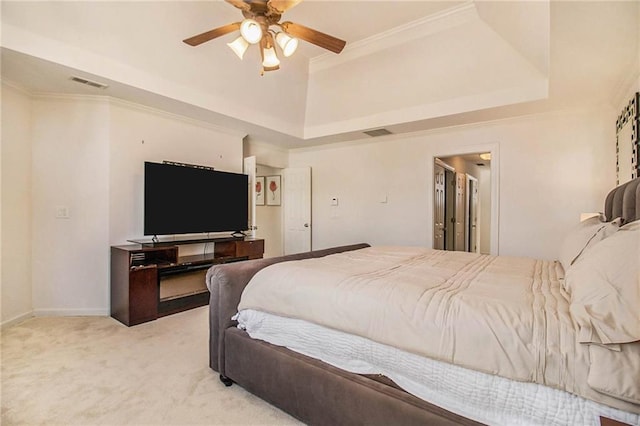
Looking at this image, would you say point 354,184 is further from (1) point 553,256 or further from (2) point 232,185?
(1) point 553,256

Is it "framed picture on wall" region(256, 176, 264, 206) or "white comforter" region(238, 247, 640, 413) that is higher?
"framed picture on wall" region(256, 176, 264, 206)

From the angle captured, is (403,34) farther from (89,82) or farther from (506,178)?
(89,82)

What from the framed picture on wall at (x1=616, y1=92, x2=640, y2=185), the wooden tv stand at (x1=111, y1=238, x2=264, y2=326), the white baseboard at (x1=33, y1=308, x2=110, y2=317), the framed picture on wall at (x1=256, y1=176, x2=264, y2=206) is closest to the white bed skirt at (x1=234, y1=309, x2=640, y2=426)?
the wooden tv stand at (x1=111, y1=238, x2=264, y2=326)

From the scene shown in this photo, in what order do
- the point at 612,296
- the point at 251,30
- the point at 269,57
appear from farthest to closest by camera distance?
the point at 269,57, the point at 251,30, the point at 612,296

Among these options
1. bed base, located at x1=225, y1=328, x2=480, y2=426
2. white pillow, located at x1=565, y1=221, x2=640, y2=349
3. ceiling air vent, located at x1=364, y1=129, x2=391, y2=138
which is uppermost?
ceiling air vent, located at x1=364, y1=129, x2=391, y2=138

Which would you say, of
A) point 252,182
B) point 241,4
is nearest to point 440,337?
point 241,4

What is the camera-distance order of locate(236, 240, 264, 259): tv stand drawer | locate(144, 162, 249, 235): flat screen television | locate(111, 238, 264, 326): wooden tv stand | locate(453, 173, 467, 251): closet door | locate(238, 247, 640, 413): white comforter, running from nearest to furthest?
locate(238, 247, 640, 413): white comforter → locate(111, 238, 264, 326): wooden tv stand → locate(144, 162, 249, 235): flat screen television → locate(236, 240, 264, 259): tv stand drawer → locate(453, 173, 467, 251): closet door

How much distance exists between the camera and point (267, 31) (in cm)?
228

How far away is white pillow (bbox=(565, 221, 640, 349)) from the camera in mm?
912

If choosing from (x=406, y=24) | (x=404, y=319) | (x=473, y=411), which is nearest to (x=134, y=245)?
(x=404, y=319)

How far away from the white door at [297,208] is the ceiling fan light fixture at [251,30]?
133 inches

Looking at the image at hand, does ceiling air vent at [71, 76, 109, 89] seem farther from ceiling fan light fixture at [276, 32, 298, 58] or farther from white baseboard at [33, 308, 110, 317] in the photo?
white baseboard at [33, 308, 110, 317]

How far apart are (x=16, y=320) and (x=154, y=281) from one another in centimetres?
136

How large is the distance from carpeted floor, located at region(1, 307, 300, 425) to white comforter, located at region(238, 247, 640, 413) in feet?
2.07
